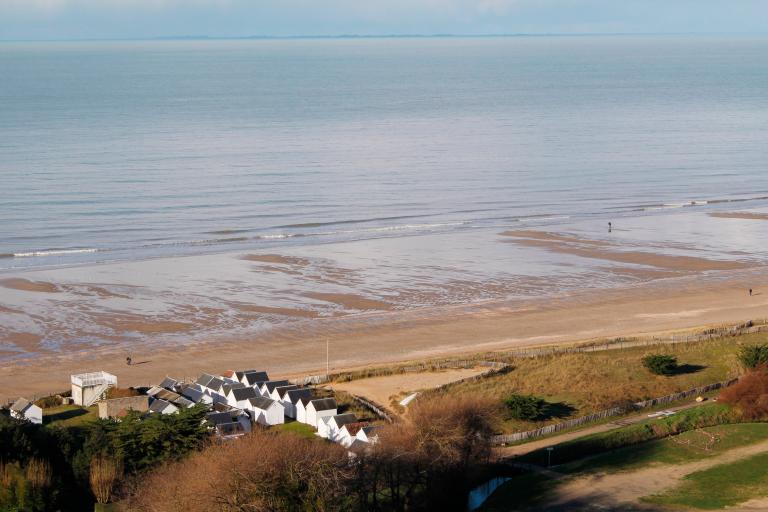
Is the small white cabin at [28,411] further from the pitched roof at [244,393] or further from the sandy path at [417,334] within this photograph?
the pitched roof at [244,393]

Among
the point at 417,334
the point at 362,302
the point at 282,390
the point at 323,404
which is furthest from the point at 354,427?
the point at 362,302

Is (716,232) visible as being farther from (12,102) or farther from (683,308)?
(12,102)

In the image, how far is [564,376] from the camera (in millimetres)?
44812

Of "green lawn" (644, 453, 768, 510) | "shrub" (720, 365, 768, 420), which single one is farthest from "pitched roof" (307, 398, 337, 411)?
"shrub" (720, 365, 768, 420)

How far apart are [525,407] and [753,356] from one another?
424 inches

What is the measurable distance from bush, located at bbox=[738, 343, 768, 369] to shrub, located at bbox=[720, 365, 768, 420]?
3688 mm

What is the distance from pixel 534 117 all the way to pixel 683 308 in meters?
98.8

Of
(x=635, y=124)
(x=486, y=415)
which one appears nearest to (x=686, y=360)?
(x=486, y=415)

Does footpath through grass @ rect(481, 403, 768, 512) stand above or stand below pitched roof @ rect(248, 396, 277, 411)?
below

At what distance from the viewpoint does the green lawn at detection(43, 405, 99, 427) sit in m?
39.8

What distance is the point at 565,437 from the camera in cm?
3869

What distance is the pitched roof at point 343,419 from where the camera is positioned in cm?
3841

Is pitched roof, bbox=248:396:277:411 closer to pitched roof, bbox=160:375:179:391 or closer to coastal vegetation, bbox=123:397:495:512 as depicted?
pitched roof, bbox=160:375:179:391

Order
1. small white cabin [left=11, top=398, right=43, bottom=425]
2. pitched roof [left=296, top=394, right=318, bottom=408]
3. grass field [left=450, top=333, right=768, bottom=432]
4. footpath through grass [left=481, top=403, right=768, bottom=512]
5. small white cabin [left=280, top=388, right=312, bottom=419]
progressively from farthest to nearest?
1. grass field [left=450, top=333, right=768, bottom=432]
2. small white cabin [left=280, top=388, right=312, bottom=419]
3. pitched roof [left=296, top=394, right=318, bottom=408]
4. small white cabin [left=11, top=398, right=43, bottom=425]
5. footpath through grass [left=481, top=403, right=768, bottom=512]
